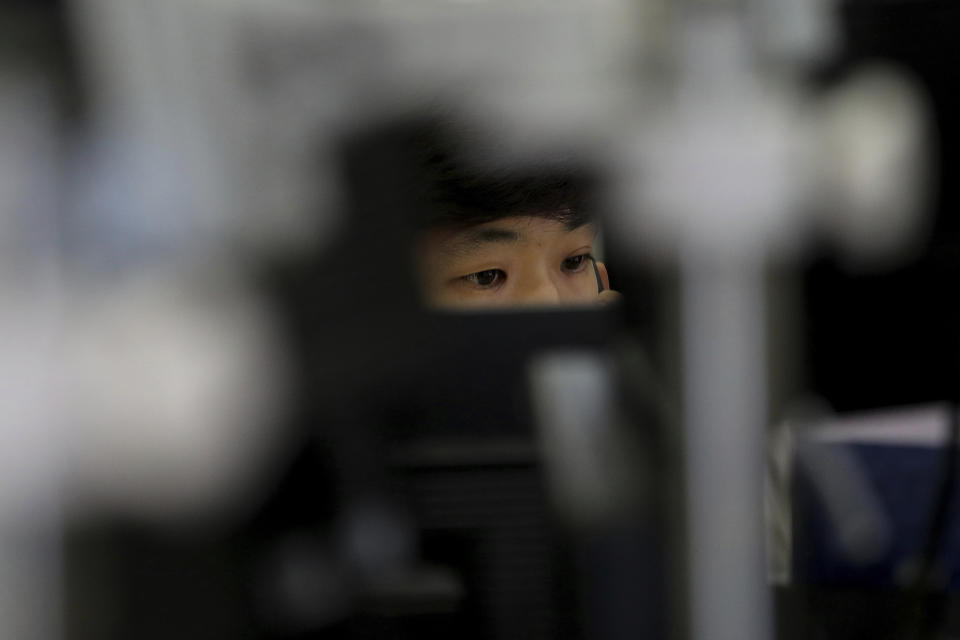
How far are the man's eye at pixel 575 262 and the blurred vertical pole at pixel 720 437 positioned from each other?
957mm

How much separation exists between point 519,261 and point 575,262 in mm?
13

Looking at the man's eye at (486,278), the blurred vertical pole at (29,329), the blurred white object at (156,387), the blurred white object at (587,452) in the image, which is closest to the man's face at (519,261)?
the man's eye at (486,278)

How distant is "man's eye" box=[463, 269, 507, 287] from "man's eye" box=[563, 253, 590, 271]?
0.05 feet

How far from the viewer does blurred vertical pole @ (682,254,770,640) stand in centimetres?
124

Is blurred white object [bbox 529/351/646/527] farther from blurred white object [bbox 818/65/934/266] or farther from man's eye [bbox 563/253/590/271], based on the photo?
blurred white object [bbox 818/65/934/266]

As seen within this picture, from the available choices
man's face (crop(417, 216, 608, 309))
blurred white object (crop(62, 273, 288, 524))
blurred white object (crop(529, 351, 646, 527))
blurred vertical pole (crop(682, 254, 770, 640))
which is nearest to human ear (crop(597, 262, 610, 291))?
man's face (crop(417, 216, 608, 309))

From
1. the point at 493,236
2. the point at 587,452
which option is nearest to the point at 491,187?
the point at 493,236

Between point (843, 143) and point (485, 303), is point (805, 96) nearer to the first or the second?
point (843, 143)

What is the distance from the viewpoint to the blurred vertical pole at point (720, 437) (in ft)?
4.08

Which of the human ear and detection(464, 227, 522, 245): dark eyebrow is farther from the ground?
detection(464, 227, 522, 245): dark eyebrow

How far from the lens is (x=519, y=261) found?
0.92 feet

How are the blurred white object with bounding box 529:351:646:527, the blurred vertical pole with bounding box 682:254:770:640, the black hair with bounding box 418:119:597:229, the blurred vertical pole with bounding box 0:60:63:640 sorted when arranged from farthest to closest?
the blurred vertical pole with bounding box 0:60:63:640 → the blurred vertical pole with bounding box 682:254:770:640 → the blurred white object with bounding box 529:351:646:527 → the black hair with bounding box 418:119:597:229

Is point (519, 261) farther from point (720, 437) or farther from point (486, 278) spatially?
point (720, 437)

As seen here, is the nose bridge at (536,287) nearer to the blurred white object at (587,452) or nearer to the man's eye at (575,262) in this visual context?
the man's eye at (575,262)
